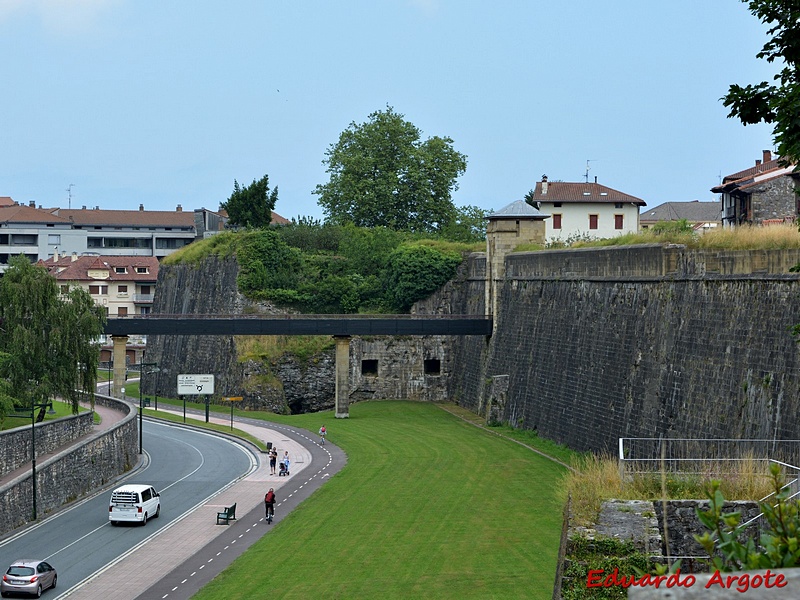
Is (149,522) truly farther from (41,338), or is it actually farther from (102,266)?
(102,266)

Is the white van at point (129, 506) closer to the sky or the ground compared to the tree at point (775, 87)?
closer to the ground

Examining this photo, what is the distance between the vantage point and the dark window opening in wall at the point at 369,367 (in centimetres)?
7756

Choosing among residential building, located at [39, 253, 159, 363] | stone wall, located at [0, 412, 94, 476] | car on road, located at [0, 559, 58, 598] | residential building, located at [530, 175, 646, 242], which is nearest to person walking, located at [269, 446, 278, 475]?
stone wall, located at [0, 412, 94, 476]

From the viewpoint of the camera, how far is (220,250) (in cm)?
8781

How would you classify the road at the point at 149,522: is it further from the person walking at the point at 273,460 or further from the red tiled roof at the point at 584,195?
the red tiled roof at the point at 584,195

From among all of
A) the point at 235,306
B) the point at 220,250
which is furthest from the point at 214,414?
the point at 220,250

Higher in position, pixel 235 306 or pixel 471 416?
pixel 235 306

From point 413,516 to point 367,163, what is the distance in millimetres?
77304

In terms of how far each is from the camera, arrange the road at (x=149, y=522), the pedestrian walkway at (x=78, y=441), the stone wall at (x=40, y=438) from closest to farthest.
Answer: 1. the road at (x=149, y=522)
2. the pedestrian walkway at (x=78, y=441)
3. the stone wall at (x=40, y=438)

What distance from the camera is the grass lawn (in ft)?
97.3

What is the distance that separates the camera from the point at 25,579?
3041 cm

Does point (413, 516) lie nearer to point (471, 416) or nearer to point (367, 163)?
point (471, 416)

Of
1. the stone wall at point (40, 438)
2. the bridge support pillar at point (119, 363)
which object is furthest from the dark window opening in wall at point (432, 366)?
the stone wall at point (40, 438)

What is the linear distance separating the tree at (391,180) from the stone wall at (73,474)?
188ft
